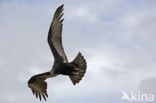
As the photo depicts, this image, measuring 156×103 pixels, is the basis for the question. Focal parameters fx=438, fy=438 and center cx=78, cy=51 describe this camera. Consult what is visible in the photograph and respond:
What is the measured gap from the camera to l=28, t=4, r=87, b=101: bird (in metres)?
14.9

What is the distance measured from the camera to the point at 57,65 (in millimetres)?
15586

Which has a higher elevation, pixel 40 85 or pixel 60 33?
pixel 60 33

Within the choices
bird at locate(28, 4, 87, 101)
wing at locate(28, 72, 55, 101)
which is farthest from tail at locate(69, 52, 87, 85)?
wing at locate(28, 72, 55, 101)

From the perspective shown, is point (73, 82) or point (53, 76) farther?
point (53, 76)

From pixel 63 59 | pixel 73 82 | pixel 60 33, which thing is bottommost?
pixel 73 82

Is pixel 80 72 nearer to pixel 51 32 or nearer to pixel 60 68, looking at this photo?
pixel 60 68

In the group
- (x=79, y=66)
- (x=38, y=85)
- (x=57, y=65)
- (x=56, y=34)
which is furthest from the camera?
(x=38, y=85)

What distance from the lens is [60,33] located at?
16562mm

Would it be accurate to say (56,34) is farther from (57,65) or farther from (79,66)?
(79,66)

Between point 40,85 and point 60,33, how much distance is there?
2380mm

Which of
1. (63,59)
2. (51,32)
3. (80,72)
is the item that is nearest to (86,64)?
(80,72)

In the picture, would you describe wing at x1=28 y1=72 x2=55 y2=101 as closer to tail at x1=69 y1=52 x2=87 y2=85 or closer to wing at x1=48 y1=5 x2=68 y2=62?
wing at x1=48 y1=5 x2=68 y2=62

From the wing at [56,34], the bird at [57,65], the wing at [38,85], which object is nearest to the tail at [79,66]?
the bird at [57,65]

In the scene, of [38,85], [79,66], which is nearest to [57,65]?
[79,66]
